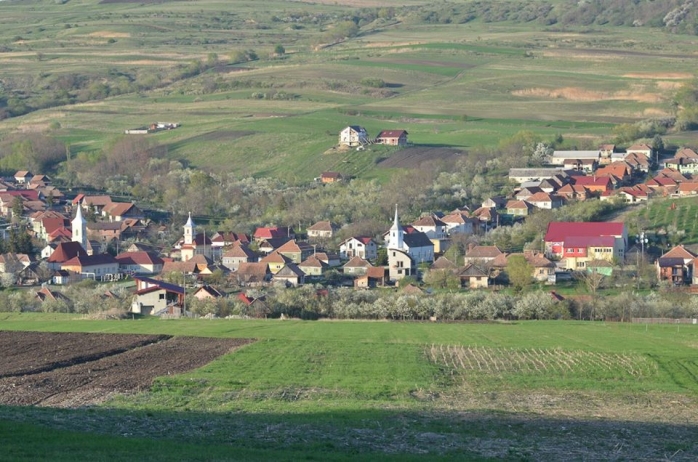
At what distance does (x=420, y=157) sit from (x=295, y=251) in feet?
82.4

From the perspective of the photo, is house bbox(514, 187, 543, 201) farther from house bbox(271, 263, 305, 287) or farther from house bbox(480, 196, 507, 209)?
house bbox(271, 263, 305, 287)

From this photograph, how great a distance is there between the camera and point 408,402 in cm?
2553

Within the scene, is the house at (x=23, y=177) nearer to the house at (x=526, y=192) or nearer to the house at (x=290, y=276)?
the house at (x=526, y=192)

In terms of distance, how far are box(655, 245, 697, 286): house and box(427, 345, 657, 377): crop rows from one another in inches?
881

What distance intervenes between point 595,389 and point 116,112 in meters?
94.5

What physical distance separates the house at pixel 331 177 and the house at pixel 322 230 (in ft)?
42.8

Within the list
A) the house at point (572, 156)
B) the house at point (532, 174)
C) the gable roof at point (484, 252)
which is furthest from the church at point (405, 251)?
the house at point (572, 156)

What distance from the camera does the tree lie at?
179ft

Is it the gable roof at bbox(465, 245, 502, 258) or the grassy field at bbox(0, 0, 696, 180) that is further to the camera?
the grassy field at bbox(0, 0, 696, 180)

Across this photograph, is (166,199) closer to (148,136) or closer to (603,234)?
(148,136)

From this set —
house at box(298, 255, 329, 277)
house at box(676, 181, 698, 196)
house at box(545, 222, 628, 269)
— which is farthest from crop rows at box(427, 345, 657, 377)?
house at box(676, 181, 698, 196)

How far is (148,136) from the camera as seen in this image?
336 feet

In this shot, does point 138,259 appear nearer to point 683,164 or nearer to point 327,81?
point 683,164

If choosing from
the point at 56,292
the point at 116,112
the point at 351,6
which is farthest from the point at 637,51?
the point at 56,292
